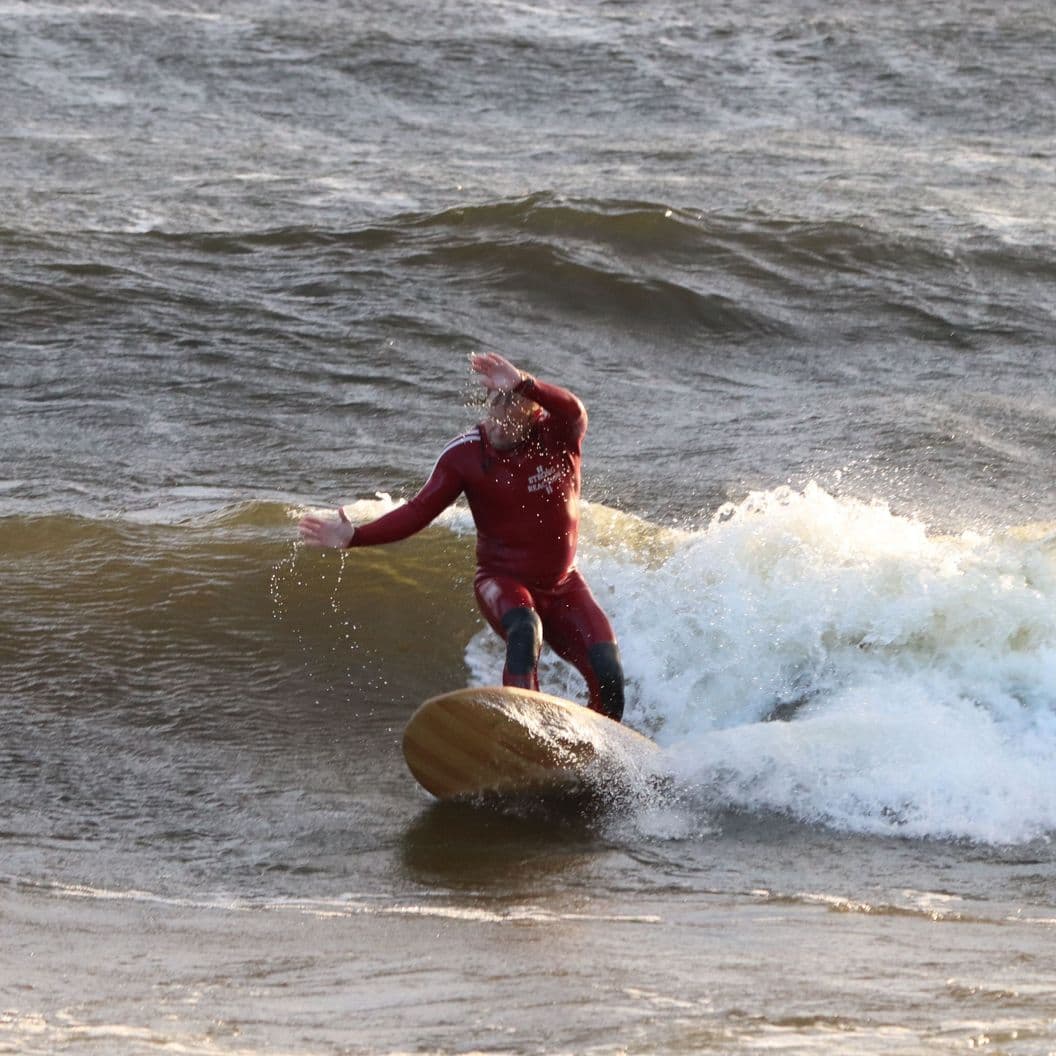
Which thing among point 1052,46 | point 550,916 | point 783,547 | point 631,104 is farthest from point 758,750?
point 1052,46

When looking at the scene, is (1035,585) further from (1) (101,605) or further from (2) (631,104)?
(2) (631,104)

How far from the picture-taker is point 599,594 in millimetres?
8570

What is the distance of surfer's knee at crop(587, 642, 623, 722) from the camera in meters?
6.54

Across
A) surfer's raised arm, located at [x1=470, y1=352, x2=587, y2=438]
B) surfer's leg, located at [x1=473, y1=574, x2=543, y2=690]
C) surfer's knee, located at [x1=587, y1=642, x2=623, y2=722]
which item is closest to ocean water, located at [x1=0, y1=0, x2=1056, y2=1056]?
surfer's knee, located at [x1=587, y1=642, x2=623, y2=722]

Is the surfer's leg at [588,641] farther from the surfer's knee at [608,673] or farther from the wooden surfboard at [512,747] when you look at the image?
the wooden surfboard at [512,747]

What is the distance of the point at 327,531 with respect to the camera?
6230 mm

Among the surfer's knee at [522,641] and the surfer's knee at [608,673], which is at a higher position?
the surfer's knee at [522,641]

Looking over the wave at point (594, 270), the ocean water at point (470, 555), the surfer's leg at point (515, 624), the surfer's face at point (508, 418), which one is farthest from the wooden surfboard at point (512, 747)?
the wave at point (594, 270)

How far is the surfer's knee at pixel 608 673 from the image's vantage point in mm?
6539

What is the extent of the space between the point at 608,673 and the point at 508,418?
42.7 inches

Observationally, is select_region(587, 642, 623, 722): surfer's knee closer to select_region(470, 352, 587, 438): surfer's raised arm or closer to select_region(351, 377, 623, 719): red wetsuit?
select_region(351, 377, 623, 719): red wetsuit

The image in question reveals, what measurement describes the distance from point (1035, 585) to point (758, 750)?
2344 millimetres

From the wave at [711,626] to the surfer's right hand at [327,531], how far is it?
4.90ft

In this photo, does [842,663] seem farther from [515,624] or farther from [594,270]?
[594,270]
